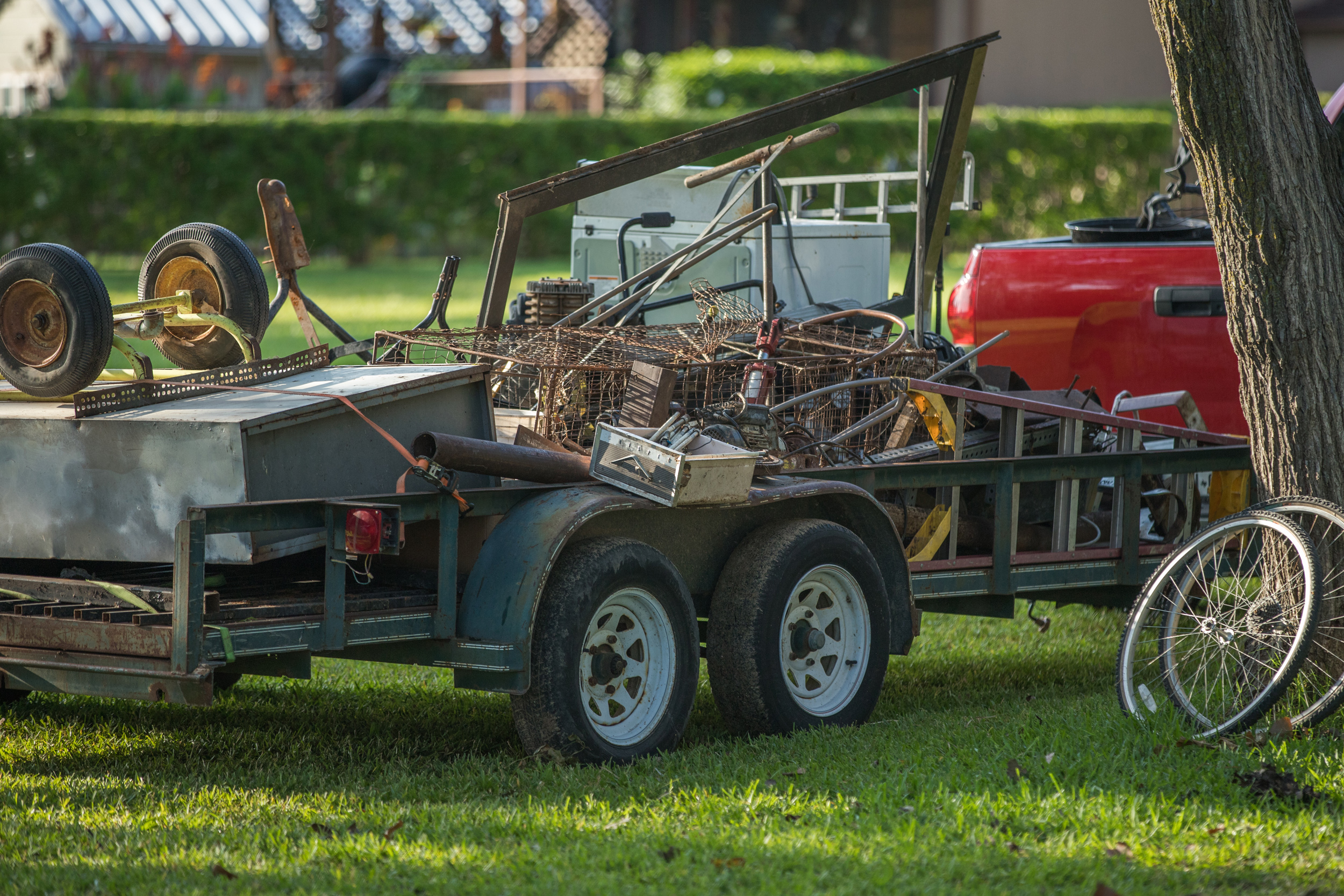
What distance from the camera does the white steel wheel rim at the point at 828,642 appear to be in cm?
534

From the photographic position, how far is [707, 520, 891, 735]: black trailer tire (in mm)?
5168

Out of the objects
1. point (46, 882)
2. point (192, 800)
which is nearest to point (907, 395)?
point (192, 800)

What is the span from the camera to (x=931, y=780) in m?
4.59

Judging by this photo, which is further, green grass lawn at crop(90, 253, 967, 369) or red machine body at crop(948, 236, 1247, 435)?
green grass lawn at crop(90, 253, 967, 369)

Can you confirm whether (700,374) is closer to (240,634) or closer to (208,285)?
(208,285)

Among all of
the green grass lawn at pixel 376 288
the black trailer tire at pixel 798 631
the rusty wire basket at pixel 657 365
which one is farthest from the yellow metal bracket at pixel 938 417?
the green grass lawn at pixel 376 288

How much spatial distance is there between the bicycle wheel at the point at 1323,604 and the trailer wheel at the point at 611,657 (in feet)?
6.13

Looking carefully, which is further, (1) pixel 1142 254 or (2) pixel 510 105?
(2) pixel 510 105

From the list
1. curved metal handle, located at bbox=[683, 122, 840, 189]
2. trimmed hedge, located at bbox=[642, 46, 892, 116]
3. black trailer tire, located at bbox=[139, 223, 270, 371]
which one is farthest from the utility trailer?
trimmed hedge, located at bbox=[642, 46, 892, 116]

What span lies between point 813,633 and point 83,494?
232cm

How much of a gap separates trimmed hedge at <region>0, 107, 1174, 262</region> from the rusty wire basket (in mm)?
15624

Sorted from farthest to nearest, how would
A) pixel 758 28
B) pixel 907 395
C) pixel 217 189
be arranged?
pixel 758 28 < pixel 217 189 < pixel 907 395

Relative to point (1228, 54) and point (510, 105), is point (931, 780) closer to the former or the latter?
point (1228, 54)

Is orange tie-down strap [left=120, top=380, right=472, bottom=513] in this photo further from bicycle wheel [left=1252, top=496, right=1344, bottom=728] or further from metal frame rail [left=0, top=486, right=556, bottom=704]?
bicycle wheel [left=1252, top=496, right=1344, bottom=728]
